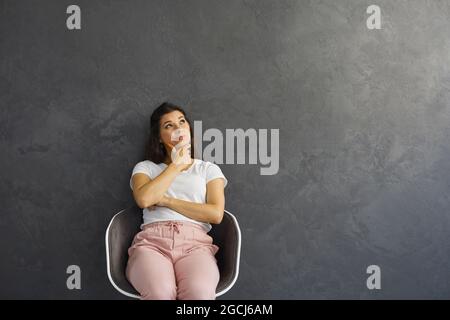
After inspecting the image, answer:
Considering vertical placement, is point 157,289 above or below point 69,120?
below

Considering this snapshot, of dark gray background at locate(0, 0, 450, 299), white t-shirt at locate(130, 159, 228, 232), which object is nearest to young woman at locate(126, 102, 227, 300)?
white t-shirt at locate(130, 159, 228, 232)

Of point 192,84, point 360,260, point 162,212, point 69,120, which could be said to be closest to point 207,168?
point 162,212

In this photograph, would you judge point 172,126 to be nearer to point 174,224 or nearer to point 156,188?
point 156,188

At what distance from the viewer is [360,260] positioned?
2766 mm

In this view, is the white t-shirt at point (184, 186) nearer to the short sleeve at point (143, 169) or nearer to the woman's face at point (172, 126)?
the short sleeve at point (143, 169)

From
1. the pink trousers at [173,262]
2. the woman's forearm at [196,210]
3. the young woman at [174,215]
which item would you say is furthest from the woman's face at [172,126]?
the pink trousers at [173,262]

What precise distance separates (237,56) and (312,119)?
586mm

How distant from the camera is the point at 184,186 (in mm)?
2383

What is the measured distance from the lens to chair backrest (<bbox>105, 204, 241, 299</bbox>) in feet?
7.02

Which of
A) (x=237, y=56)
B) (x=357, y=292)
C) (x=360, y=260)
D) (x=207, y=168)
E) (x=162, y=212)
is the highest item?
(x=237, y=56)

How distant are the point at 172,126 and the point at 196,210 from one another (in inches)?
20.2

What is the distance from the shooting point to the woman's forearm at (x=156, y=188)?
225 cm

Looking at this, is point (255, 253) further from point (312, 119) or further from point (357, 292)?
point (312, 119)

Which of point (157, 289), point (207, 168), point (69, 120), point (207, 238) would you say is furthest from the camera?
point (69, 120)
